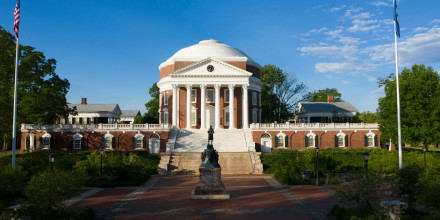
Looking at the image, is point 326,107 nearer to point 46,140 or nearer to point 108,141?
point 108,141

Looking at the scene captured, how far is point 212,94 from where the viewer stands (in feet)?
178

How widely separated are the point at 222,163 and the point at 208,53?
2518cm

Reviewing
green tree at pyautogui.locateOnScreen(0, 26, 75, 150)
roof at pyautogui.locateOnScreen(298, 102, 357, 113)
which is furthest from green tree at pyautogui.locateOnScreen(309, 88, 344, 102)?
green tree at pyautogui.locateOnScreen(0, 26, 75, 150)

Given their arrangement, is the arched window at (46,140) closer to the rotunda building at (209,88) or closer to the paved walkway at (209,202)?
the rotunda building at (209,88)

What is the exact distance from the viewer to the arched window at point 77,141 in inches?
1839

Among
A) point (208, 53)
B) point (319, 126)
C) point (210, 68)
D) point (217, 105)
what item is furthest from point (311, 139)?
point (208, 53)

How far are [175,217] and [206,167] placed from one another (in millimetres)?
5372

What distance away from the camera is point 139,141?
46.4 metres

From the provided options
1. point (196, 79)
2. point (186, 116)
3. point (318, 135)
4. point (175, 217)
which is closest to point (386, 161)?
point (175, 217)

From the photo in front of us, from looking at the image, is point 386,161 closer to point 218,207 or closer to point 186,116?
point 218,207

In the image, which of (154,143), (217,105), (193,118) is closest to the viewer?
(154,143)

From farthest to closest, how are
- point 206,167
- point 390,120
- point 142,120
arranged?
point 142,120, point 390,120, point 206,167

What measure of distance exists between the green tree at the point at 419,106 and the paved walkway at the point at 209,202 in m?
18.4

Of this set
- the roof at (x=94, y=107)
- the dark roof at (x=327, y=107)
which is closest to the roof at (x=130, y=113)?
the roof at (x=94, y=107)
